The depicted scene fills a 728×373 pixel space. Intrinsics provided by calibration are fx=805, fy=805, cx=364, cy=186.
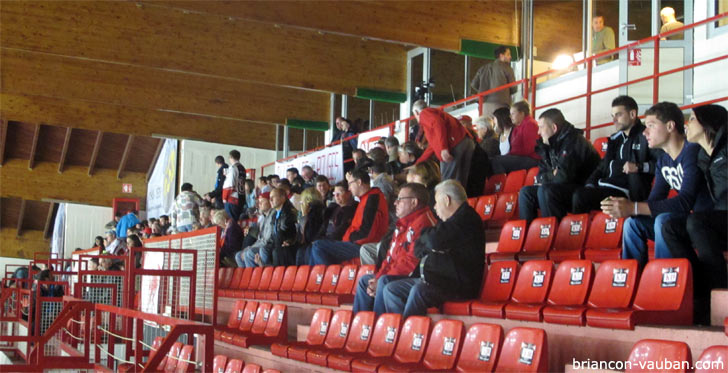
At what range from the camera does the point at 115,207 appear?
74.3 ft

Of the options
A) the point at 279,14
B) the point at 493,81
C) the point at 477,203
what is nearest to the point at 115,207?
the point at 279,14

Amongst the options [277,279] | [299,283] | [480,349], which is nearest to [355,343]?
[480,349]

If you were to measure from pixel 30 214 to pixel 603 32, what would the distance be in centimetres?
2224

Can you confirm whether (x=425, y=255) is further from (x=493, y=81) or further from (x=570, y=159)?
(x=493, y=81)

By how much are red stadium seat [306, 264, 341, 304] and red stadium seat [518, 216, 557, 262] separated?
1.99 metres

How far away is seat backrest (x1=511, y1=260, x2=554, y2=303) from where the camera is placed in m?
4.38

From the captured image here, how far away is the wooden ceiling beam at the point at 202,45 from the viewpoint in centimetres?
1091

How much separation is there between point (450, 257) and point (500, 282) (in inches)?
13.8

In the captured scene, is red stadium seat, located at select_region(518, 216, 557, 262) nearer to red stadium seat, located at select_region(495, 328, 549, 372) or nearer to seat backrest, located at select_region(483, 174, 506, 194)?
red stadium seat, located at select_region(495, 328, 549, 372)

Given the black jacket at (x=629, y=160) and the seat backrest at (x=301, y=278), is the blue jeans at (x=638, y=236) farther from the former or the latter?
the seat backrest at (x=301, y=278)

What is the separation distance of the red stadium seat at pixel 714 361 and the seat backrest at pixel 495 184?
4.61m

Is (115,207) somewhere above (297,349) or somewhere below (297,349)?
above

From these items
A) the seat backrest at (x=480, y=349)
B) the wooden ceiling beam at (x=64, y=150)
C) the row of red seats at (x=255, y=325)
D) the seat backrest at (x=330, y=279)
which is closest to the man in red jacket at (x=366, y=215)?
the seat backrest at (x=330, y=279)

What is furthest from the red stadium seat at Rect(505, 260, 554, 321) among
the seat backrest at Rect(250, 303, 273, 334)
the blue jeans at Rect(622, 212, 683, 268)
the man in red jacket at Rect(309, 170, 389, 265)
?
the seat backrest at Rect(250, 303, 273, 334)
